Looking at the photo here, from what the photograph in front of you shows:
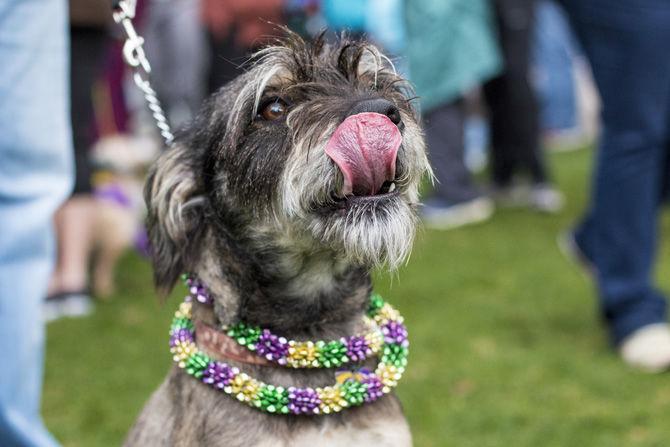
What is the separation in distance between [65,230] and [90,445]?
2434mm

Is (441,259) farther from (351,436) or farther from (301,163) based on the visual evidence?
(301,163)

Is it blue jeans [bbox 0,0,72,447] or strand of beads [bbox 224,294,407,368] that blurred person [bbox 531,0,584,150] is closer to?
blue jeans [bbox 0,0,72,447]

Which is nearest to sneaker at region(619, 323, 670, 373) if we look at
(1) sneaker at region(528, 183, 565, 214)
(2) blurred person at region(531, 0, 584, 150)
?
(1) sneaker at region(528, 183, 565, 214)

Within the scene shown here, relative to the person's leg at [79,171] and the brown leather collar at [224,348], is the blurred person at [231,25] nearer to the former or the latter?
the person's leg at [79,171]

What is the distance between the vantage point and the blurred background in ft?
13.9

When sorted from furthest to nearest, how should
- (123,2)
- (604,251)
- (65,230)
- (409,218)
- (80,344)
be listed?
(65,230) < (80,344) < (604,251) < (123,2) < (409,218)

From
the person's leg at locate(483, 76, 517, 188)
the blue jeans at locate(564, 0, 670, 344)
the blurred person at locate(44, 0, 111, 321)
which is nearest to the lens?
the blue jeans at locate(564, 0, 670, 344)

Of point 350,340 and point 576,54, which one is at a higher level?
point 350,340

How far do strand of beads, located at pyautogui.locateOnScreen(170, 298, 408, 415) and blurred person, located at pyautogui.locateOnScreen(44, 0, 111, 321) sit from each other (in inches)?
141

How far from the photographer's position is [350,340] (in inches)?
102

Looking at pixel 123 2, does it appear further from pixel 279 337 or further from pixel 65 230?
pixel 65 230

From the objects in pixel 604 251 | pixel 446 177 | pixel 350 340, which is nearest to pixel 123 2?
pixel 350 340

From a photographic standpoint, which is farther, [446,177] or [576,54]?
[576,54]

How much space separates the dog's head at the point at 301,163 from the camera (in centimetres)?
232
